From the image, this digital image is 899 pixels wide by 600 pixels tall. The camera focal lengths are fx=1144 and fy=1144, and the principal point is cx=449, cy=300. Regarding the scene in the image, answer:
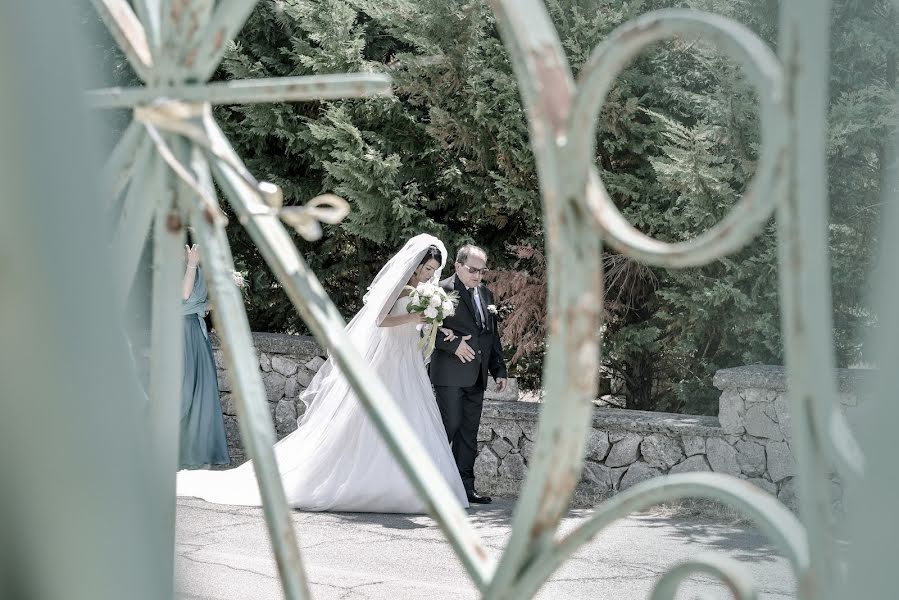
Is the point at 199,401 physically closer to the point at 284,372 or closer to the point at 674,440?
the point at 284,372

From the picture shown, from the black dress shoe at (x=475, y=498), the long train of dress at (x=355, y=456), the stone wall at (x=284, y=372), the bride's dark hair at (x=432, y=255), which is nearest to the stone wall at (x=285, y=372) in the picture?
the stone wall at (x=284, y=372)

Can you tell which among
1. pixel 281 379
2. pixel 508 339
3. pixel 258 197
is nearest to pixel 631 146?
pixel 508 339

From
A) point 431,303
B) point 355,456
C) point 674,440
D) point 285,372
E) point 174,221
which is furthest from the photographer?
point 285,372

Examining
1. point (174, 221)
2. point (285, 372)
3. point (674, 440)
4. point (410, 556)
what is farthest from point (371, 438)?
point (174, 221)

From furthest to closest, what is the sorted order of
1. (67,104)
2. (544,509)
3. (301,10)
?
(301,10), (544,509), (67,104)

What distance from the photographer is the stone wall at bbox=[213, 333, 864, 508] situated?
728 centimetres

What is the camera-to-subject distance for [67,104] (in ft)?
1.29

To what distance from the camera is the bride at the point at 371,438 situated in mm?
7395

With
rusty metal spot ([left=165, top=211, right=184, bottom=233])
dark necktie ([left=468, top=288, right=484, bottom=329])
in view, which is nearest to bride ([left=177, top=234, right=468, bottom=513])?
dark necktie ([left=468, top=288, right=484, bottom=329])

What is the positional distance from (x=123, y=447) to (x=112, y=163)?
0.54 metres

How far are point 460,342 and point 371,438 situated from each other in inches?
34.3

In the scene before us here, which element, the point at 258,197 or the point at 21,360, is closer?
the point at 21,360

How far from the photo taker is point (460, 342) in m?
7.68

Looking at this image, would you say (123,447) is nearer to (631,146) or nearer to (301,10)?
(631,146)
